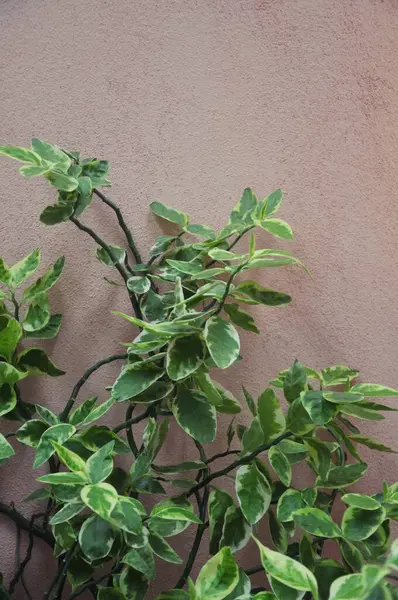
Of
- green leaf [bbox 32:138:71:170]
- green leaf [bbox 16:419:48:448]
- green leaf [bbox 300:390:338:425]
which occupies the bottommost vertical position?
green leaf [bbox 16:419:48:448]

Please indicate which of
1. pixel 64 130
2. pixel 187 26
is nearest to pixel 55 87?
pixel 64 130

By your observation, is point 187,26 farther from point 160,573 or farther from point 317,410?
point 160,573

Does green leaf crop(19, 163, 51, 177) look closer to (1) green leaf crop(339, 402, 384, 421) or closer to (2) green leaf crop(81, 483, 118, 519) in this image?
(2) green leaf crop(81, 483, 118, 519)

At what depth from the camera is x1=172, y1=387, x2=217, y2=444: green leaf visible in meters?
0.75

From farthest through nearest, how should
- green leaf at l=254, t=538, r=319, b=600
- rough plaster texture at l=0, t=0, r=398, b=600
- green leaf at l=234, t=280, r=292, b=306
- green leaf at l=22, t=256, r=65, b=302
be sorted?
rough plaster texture at l=0, t=0, r=398, b=600
green leaf at l=22, t=256, r=65, b=302
green leaf at l=234, t=280, r=292, b=306
green leaf at l=254, t=538, r=319, b=600

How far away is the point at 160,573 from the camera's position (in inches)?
42.1

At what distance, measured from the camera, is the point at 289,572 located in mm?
546

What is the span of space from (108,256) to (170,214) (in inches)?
5.7

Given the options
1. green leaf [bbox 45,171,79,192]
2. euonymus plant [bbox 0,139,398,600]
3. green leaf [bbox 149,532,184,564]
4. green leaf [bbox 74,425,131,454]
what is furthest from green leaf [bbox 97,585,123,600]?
green leaf [bbox 45,171,79,192]

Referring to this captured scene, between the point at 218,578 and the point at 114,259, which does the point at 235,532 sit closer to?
the point at 218,578

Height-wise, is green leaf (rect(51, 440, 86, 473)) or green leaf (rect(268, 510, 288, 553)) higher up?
green leaf (rect(51, 440, 86, 473))

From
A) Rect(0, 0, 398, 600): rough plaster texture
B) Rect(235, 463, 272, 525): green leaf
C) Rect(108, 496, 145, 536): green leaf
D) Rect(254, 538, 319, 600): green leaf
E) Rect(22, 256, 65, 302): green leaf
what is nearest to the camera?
Rect(254, 538, 319, 600): green leaf

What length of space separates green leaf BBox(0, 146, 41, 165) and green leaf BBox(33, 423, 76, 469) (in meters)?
0.41

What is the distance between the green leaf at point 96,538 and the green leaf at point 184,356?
0.23 metres
